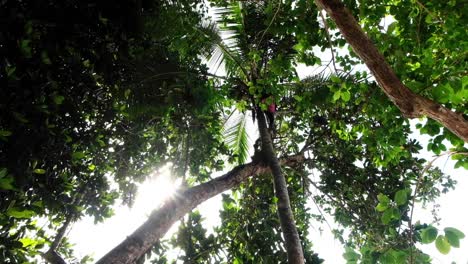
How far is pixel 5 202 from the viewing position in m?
2.69

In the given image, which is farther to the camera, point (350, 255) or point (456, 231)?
point (350, 255)

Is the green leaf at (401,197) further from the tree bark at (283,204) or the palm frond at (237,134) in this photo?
→ the palm frond at (237,134)

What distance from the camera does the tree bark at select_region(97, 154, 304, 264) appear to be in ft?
12.6

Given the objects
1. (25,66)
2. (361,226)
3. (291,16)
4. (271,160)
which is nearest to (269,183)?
(271,160)

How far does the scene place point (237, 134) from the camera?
361 inches

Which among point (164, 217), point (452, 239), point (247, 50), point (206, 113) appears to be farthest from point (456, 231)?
point (247, 50)

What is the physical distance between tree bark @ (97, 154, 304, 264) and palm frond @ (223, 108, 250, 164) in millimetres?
2623

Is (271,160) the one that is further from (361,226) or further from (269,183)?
(361,226)

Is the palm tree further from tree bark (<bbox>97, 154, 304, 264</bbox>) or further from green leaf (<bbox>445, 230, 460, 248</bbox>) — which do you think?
green leaf (<bbox>445, 230, 460, 248</bbox>)

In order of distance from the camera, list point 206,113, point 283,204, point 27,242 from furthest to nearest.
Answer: point 206,113, point 283,204, point 27,242

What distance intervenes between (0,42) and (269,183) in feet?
19.5

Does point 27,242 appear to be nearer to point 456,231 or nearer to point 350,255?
point 350,255

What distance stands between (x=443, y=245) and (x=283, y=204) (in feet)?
12.3

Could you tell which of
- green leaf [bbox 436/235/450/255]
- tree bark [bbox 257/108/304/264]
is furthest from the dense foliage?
tree bark [bbox 257/108/304/264]
